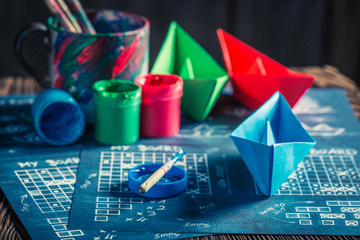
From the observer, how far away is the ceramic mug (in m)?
1.02

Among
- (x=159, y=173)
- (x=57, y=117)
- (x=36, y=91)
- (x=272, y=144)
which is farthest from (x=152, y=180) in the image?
(x=36, y=91)

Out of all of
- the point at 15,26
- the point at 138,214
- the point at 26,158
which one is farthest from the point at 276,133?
the point at 15,26

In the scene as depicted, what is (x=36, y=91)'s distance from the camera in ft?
4.12

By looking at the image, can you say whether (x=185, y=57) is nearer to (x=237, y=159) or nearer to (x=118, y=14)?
(x=118, y=14)

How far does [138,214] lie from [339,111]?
22.5 inches

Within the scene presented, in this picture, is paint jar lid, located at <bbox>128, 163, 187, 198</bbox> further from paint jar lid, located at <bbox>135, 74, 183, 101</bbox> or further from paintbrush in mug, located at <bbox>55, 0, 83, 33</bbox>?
A: paintbrush in mug, located at <bbox>55, 0, 83, 33</bbox>

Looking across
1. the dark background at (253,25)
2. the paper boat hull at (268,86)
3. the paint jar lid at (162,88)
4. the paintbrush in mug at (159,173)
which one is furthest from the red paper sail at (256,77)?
the dark background at (253,25)

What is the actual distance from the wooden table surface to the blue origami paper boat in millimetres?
123

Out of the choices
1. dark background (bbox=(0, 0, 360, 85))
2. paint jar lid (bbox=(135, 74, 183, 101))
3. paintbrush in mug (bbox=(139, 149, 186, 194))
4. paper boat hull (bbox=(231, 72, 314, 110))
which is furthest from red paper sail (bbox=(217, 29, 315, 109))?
dark background (bbox=(0, 0, 360, 85))

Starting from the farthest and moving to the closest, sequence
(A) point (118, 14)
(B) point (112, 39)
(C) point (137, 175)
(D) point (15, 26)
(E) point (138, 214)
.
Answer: (D) point (15, 26), (A) point (118, 14), (B) point (112, 39), (C) point (137, 175), (E) point (138, 214)

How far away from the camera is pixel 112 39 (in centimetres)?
102

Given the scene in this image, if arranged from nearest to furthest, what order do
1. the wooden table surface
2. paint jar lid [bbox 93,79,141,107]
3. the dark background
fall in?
the wooden table surface
paint jar lid [bbox 93,79,141,107]
the dark background

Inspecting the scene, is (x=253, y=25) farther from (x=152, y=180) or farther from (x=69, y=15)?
(x=152, y=180)

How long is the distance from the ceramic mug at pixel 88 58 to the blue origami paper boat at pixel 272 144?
278 millimetres
